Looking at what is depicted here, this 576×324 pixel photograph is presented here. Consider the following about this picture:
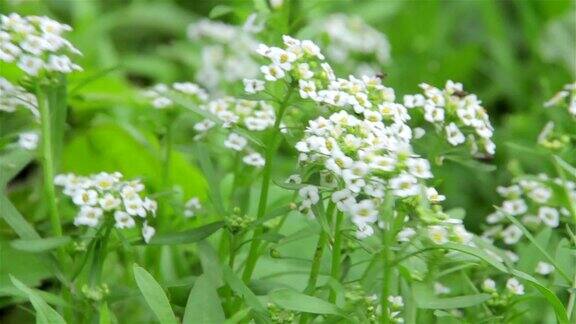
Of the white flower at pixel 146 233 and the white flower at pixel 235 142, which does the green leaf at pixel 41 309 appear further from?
the white flower at pixel 235 142

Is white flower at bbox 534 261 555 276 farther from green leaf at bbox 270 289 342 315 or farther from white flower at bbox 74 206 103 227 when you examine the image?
white flower at bbox 74 206 103 227

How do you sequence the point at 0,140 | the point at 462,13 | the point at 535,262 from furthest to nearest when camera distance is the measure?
the point at 462,13 < the point at 535,262 < the point at 0,140

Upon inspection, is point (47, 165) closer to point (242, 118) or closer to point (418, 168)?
point (242, 118)

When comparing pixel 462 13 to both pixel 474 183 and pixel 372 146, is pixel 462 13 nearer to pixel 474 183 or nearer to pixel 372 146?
pixel 474 183

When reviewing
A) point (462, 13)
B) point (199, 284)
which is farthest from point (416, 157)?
point (462, 13)

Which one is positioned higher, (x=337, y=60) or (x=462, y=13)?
(x=462, y=13)

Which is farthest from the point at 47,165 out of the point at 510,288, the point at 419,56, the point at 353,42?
the point at 419,56
